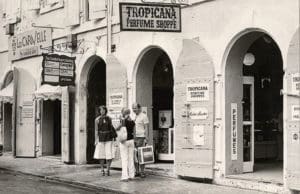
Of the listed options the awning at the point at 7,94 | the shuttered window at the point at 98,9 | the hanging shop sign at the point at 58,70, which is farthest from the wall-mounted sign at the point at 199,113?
the awning at the point at 7,94

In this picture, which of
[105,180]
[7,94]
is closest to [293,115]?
[105,180]

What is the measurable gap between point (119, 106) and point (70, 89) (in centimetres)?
285

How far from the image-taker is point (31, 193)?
1253 cm

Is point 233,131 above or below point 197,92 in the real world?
below

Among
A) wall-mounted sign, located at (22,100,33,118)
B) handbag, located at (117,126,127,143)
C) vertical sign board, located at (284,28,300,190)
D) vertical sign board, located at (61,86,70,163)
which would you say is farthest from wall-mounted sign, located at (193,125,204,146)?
wall-mounted sign, located at (22,100,33,118)

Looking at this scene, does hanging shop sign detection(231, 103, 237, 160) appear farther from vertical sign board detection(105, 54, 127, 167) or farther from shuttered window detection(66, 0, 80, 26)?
shuttered window detection(66, 0, 80, 26)

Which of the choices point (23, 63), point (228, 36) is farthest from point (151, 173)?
point (23, 63)

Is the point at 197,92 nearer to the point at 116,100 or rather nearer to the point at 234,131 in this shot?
the point at 234,131

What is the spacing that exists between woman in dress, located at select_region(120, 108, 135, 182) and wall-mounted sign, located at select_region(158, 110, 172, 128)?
9.95 feet

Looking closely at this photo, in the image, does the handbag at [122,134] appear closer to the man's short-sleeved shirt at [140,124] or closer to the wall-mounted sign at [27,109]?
the man's short-sleeved shirt at [140,124]

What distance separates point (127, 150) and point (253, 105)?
3109 millimetres

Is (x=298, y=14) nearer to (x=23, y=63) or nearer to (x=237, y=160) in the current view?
(x=237, y=160)

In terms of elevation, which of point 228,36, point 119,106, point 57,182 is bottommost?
point 57,182

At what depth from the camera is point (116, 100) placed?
55.1 feet
